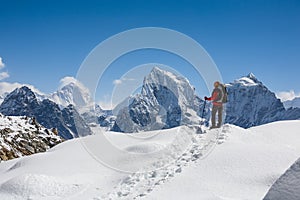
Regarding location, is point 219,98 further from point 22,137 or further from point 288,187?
point 22,137

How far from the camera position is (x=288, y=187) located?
7.04 metres

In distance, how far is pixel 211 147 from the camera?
15977 millimetres

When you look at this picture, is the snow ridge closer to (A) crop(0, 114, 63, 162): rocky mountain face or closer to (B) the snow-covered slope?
(B) the snow-covered slope

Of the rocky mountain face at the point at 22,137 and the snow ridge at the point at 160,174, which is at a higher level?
the rocky mountain face at the point at 22,137

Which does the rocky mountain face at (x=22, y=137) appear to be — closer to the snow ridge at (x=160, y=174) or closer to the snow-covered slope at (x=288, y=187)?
the snow ridge at (x=160, y=174)

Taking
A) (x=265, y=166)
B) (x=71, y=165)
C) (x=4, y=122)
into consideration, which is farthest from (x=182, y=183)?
(x=4, y=122)

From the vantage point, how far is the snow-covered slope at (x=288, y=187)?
685cm

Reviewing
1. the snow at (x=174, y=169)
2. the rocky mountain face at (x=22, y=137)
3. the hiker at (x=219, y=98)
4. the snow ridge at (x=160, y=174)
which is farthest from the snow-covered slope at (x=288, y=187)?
the rocky mountain face at (x=22, y=137)

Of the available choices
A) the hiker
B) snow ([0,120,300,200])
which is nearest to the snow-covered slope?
snow ([0,120,300,200])

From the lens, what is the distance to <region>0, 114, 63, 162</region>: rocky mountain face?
4625 centimetres

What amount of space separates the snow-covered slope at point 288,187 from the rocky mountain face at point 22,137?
41365 mm

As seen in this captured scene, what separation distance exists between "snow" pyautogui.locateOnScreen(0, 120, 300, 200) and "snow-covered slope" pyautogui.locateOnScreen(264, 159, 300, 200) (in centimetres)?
304

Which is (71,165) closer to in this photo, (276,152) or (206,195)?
(206,195)

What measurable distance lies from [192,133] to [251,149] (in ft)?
18.9
